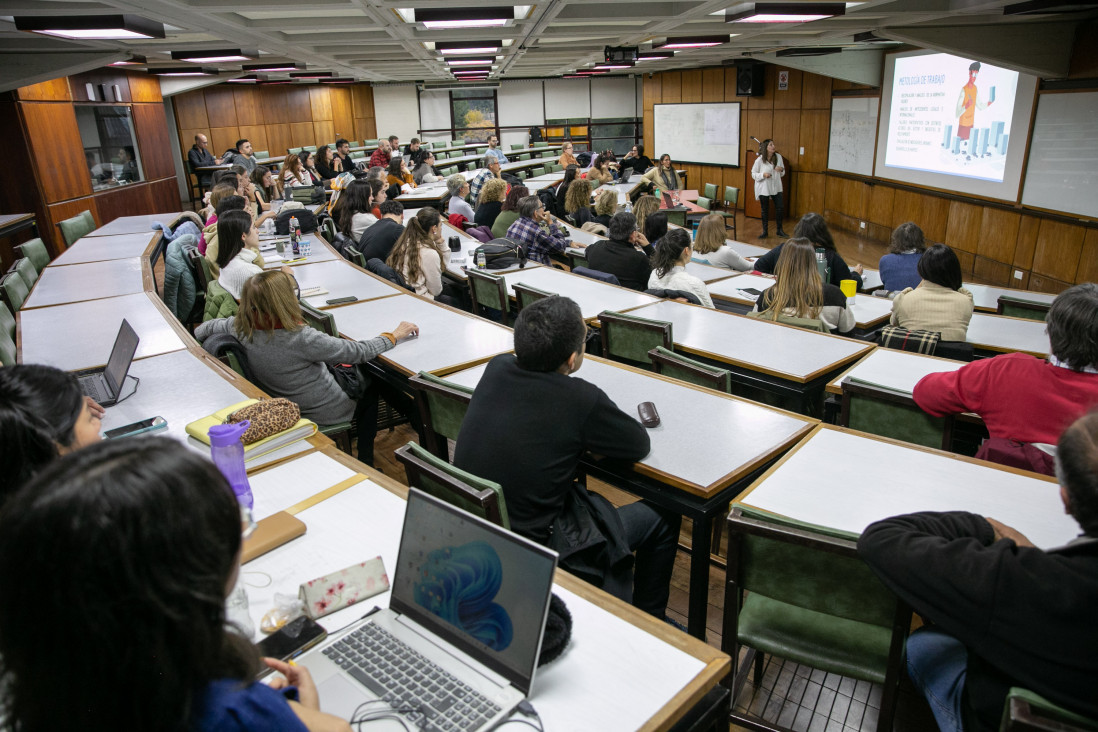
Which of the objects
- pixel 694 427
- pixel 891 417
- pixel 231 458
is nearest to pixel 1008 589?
pixel 694 427

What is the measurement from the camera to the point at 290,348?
2.92 metres

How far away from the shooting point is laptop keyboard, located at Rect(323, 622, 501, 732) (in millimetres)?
1188

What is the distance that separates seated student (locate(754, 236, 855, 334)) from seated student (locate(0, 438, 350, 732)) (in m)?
3.29

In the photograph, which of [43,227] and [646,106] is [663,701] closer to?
[43,227]

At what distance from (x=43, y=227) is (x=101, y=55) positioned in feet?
6.85

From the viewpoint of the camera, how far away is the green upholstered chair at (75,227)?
255 inches

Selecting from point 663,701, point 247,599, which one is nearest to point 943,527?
point 663,701

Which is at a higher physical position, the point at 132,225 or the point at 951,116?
the point at 951,116

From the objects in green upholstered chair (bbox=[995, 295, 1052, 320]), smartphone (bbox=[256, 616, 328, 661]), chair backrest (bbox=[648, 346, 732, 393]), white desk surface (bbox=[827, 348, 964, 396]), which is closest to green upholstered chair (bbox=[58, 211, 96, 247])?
chair backrest (bbox=[648, 346, 732, 393])

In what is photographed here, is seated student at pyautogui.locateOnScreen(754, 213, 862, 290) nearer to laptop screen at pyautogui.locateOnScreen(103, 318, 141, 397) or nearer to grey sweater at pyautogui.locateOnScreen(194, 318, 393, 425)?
grey sweater at pyautogui.locateOnScreen(194, 318, 393, 425)

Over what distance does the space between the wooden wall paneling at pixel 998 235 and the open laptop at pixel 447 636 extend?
25.4 feet

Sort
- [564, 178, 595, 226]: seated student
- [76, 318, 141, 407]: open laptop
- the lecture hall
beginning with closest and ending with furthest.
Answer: the lecture hall, [76, 318, 141, 407]: open laptop, [564, 178, 595, 226]: seated student

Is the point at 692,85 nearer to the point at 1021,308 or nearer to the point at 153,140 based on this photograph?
the point at 153,140

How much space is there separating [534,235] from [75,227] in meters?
4.70
